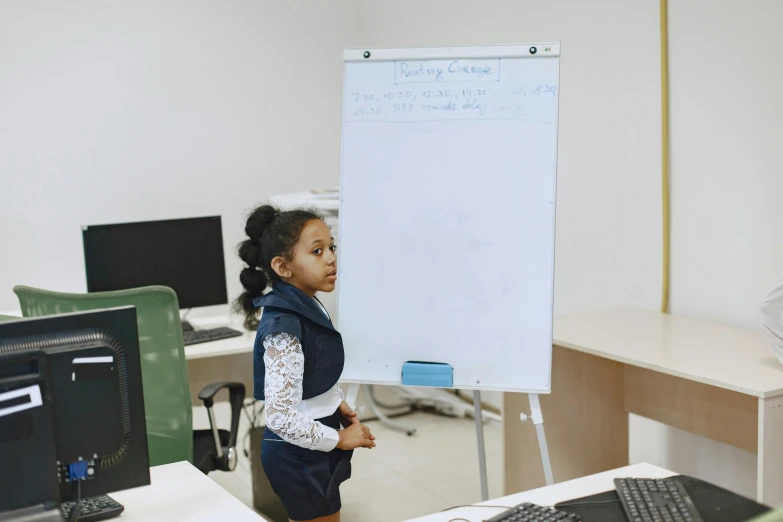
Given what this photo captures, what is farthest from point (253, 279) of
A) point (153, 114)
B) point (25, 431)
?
point (153, 114)

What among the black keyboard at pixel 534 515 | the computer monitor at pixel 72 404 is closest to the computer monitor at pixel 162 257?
the computer monitor at pixel 72 404

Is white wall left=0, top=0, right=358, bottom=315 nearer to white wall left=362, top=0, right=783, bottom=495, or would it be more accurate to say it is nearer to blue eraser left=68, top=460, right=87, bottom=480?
white wall left=362, top=0, right=783, bottom=495

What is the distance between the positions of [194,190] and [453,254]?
7.85 ft

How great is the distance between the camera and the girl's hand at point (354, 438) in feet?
6.55

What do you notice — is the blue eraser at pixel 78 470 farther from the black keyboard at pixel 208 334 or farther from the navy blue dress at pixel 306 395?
the black keyboard at pixel 208 334

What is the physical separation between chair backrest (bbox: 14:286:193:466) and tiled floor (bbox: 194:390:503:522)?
1046mm

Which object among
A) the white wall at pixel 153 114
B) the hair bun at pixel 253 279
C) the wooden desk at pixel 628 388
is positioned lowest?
the wooden desk at pixel 628 388

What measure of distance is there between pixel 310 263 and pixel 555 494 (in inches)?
31.6

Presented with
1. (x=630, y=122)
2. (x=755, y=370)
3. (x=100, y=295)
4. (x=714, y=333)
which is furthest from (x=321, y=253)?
(x=630, y=122)

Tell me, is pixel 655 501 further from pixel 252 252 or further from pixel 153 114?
pixel 153 114

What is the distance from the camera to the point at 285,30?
460cm

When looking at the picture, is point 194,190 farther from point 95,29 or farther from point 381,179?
point 381,179

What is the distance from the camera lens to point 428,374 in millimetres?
2354

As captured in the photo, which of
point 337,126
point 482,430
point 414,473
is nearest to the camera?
point 482,430
